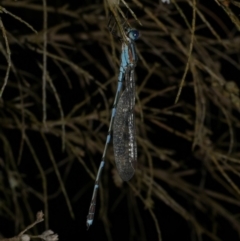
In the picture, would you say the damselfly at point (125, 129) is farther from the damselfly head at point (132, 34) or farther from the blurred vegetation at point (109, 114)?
the damselfly head at point (132, 34)

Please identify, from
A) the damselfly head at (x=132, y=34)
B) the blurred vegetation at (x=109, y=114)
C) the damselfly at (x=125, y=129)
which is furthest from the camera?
the blurred vegetation at (x=109, y=114)

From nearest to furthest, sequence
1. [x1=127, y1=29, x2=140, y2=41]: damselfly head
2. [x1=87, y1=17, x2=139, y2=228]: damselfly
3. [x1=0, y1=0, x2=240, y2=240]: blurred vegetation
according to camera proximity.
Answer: [x1=127, y1=29, x2=140, y2=41]: damselfly head → [x1=87, y1=17, x2=139, y2=228]: damselfly → [x1=0, y1=0, x2=240, y2=240]: blurred vegetation

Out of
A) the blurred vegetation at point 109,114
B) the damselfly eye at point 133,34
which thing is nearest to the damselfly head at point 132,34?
the damselfly eye at point 133,34

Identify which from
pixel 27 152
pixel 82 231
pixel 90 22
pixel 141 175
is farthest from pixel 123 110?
pixel 82 231

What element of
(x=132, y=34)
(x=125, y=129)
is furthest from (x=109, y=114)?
(x=132, y=34)

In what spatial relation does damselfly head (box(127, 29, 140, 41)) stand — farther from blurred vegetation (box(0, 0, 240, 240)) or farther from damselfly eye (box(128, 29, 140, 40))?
blurred vegetation (box(0, 0, 240, 240))

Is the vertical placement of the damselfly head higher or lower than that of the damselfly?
higher

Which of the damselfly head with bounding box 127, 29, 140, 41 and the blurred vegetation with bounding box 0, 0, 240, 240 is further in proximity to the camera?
the blurred vegetation with bounding box 0, 0, 240, 240

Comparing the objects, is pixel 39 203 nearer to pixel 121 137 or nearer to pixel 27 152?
pixel 27 152

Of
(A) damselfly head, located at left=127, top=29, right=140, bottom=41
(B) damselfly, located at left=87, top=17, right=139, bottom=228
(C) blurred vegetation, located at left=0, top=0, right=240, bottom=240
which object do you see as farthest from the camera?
(C) blurred vegetation, located at left=0, top=0, right=240, bottom=240

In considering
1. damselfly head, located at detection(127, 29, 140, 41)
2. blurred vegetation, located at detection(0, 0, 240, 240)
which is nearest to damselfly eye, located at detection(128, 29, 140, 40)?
damselfly head, located at detection(127, 29, 140, 41)
